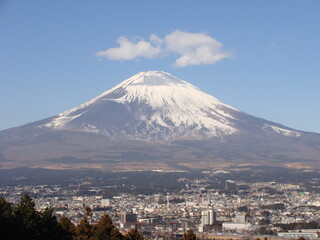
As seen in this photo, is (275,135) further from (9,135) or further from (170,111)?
(9,135)

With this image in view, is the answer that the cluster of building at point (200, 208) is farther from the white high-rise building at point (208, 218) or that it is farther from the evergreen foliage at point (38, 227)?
the evergreen foliage at point (38, 227)

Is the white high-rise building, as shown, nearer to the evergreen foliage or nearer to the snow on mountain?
the evergreen foliage

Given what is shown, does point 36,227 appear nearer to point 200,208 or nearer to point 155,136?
point 200,208

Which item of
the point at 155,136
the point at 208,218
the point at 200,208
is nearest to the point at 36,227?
the point at 208,218

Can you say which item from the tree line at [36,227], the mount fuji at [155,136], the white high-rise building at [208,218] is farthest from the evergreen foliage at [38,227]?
the mount fuji at [155,136]

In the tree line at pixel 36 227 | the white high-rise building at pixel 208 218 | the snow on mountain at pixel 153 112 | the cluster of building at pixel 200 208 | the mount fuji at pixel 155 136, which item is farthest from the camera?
the snow on mountain at pixel 153 112

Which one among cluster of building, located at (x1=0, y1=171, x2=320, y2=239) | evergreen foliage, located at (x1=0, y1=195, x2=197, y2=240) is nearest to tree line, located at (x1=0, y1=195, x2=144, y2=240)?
A: evergreen foliage, located at (x1=0, y1=195, x2=197, y2=240)
